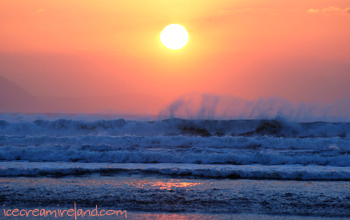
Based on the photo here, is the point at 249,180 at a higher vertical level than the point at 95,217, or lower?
higher

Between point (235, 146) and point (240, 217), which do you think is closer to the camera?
point (240, 217)

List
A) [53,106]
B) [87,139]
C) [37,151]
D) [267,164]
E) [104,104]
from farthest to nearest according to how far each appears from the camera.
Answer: [53,106], [104,104], [87,139], [37,151], [267,164]

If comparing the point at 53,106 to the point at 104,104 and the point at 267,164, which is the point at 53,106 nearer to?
the point at 104,104

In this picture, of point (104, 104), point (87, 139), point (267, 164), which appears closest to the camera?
point (267, 164)

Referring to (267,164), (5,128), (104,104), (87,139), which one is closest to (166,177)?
(267,164)

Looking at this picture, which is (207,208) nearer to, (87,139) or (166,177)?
(166,177)

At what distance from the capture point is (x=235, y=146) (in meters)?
16.6

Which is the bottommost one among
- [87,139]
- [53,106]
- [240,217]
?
[240,217]

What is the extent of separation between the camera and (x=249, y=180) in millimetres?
8383

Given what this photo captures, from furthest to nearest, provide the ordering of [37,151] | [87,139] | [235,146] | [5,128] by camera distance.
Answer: [5,128]
[87,139]
[235,146]
[37,151]

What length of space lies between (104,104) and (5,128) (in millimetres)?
57309

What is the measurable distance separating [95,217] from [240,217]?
2.39 meters

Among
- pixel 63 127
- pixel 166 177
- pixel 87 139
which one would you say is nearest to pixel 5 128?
pixel 63 127

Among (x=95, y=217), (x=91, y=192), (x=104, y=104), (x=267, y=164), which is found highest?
(x=104, y=104)
